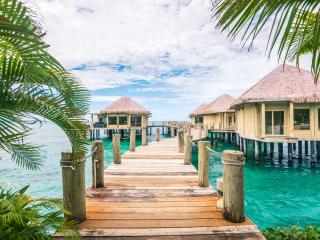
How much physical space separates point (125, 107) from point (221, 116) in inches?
610

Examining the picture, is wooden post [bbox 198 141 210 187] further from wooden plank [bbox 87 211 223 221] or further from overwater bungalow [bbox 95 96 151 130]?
overwater bungalow [bbox 95 96 151 130]

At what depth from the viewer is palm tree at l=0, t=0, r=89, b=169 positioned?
1.94m

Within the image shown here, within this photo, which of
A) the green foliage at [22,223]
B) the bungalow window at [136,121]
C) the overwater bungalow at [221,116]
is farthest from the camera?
the bungalow window at [136,121]

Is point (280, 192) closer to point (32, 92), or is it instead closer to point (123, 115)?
point (32, 92)

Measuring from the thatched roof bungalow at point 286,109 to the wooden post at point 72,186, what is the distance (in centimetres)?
1643

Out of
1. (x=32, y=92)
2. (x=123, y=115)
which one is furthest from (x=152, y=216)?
(x=123, y=115)

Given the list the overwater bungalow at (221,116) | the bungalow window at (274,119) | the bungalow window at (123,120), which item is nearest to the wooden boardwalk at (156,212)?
the bungalow window at (274,119)

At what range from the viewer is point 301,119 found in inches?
701

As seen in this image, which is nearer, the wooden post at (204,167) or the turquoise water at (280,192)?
the wooden post at (204,167)

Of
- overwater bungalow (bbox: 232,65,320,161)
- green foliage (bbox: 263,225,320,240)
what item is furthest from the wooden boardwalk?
overwater bungalow (bbox: 232,65,320,161)

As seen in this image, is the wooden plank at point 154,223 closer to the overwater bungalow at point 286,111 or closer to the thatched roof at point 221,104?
the overwater bungalow at point 286,111

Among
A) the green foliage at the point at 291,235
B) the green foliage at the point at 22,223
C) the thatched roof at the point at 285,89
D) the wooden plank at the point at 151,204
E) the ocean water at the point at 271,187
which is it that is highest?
the thatched roof at the point at 285,89

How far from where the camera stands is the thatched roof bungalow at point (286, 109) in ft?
56.4

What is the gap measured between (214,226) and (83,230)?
1.79 metres
